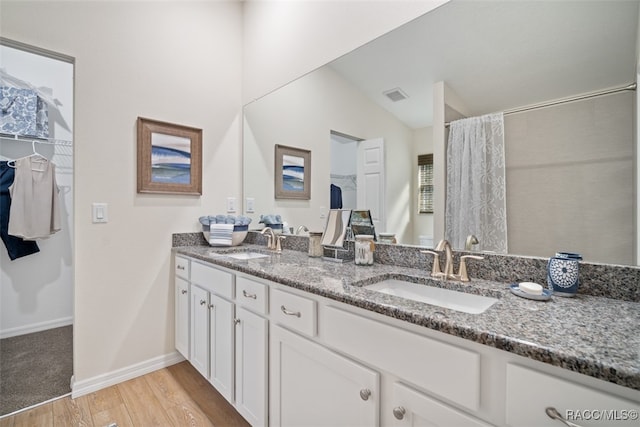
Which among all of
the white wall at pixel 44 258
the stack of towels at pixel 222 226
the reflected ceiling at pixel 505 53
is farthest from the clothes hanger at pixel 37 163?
the reflected ceiling at pixel 505 53

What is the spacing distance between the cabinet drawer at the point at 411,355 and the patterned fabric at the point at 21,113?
3.13 meters

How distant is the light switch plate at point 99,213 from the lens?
6.27 ft

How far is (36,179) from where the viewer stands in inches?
96.7

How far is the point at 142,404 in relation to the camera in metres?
1.78

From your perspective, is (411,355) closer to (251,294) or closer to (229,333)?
(251,294)

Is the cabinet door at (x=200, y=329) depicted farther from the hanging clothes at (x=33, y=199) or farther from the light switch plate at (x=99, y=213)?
the hanging clothes at (x=33, y=199)

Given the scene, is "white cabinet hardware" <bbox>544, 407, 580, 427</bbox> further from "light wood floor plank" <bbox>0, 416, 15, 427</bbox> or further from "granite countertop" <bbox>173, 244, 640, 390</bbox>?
"light wood floor plank" <bbox>0, 416, 15, 427</bbox>

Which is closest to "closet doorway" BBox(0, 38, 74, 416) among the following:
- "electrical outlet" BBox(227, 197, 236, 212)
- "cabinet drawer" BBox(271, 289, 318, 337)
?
"electrical outlet" BBox(227, 197, 236, 212)

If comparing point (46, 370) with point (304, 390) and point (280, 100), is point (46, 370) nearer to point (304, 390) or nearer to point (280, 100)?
point (304, 390)

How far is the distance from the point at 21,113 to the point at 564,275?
3.79m

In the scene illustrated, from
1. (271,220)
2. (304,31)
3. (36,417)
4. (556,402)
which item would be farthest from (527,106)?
(36,417)

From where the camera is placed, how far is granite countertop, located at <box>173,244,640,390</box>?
1.88 ft

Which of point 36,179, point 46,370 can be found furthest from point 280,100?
A: point 46,370

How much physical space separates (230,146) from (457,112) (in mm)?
1820
